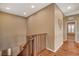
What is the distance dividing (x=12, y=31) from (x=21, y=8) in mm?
416

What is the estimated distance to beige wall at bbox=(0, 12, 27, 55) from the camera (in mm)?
1446

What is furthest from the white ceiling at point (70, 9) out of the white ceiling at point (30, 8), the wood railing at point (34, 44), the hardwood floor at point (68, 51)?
the wood railing at point (34, 44)

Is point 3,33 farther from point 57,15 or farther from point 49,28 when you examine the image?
point 57,15

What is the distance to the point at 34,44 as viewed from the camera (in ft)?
5.03

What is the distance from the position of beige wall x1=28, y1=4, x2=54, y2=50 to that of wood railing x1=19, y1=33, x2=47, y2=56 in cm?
7

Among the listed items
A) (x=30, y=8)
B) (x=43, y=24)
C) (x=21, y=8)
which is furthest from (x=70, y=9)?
(x=21, y=8)

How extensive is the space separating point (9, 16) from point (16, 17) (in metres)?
0.11

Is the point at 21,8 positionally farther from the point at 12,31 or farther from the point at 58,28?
the point at 58,28

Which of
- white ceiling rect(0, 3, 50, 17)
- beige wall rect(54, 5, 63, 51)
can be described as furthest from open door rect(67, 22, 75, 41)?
white ceiling rect(0, 3, 50, 17)

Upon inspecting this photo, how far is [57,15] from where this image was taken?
149cm

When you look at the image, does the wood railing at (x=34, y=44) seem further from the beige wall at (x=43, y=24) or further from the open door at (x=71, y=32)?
the open door at (x=71, y=32)

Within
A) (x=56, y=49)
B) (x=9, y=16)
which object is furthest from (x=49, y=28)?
(x=9, y=16)

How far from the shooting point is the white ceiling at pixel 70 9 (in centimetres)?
149

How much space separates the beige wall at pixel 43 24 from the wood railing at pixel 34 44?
0.23 feet
